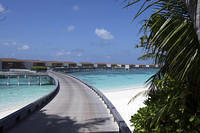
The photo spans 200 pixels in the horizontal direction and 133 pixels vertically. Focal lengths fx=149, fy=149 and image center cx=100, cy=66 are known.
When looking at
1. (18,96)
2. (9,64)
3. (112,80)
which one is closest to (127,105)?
(18,96)

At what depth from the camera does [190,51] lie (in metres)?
1.95

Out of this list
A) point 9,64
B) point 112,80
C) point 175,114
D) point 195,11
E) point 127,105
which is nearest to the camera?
point 195,11

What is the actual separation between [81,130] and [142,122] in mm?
2790

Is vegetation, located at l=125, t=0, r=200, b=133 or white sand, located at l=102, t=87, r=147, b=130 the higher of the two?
vegetation, located at l=125, t=0, r=200, b=133

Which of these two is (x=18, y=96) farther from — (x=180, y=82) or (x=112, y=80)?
(x=112, y=80)

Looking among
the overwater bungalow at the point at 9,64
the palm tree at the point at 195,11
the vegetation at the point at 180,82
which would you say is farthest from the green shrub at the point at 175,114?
the overwater bungalow at the point at 9,64

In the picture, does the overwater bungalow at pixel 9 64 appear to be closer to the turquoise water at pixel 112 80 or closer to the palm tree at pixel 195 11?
the turquoise water at pixel 112 80

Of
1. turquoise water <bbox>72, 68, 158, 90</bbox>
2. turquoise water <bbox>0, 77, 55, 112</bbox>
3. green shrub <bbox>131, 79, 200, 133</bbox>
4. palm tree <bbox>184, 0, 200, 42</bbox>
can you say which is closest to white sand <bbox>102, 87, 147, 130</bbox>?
turquoise water <bbox>72, 68, 158, 90</bbox>

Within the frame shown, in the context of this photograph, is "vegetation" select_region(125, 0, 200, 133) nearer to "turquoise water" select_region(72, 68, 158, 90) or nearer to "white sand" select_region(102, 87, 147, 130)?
"white sand" select_region(102, 87, 147, 130)

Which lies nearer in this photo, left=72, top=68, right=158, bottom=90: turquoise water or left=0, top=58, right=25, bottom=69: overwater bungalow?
left=72, top=68, right=158, bottom=90: turquoise water

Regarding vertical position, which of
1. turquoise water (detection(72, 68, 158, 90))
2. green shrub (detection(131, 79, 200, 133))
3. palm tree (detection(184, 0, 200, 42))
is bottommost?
turquoise water (detection(72, 68, 158, 90))

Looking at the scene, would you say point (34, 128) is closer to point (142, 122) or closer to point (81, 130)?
point (81, 130)

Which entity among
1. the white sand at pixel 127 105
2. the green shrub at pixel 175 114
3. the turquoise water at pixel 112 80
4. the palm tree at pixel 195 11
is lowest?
the turquoise water at pixel 112 80

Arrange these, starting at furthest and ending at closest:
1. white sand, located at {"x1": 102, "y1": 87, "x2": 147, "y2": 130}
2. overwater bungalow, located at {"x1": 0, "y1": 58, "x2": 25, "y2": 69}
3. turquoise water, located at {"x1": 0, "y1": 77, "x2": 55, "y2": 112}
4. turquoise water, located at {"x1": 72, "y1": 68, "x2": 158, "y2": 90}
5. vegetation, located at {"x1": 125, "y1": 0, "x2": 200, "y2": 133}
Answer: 1. overwater bungalow, located at {"x1": 0, "y1": 58, "x2": 25, "y2": 69}
2. turquoise water, located at {"x1": 72, "y1": 68, "x2": 158, "y2": 90}
3. turquoise water, located at {"x1": 0, "y1": 77, "x2": 55, "y2": 112}
4. white sand, located at {"x1": 102, "y1": 87, "x2": 147, "y2": 130}
5. vegetation, located at {"x1": 125, "y1": 0, "x2": 200, "y2": 133}
